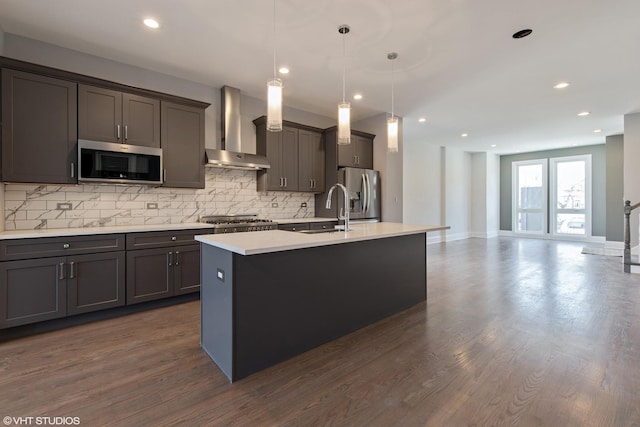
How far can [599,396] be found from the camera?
178cm

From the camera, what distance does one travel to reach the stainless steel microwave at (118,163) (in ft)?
10.1

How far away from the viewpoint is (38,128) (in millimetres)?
2869

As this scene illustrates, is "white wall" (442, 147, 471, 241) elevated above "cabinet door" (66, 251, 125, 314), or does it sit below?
above

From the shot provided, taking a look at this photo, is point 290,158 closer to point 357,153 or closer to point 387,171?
point 357,153

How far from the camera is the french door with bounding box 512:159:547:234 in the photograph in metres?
9.41

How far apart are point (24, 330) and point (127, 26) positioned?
2.98 metres

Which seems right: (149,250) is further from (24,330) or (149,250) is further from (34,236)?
(24,330)

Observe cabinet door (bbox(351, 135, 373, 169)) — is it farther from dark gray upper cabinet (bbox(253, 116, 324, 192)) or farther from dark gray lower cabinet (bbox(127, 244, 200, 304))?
dark gray lower cabinet (bbox(127, 244, 200, 304))

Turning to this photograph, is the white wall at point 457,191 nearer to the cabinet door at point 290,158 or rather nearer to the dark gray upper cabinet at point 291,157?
the dark gray upper cabinet at point 291,157

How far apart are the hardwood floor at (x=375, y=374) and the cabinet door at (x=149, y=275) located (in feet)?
0.65

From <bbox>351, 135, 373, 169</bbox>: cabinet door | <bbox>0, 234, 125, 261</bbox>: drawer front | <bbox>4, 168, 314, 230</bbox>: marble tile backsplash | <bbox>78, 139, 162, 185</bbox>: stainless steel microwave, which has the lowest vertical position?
<bbox>0, 234, 125, 261</bbox>: drawer front

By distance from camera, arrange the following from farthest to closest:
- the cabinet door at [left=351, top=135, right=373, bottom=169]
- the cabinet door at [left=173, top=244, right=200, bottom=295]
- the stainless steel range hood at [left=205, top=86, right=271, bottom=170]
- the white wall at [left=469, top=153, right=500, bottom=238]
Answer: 1. the white wall at [left=469, top=153, right=500, bottom=238]
2. the cabinet door at [left=351, top=135, right=373, bottom=169]
3. the stainless steel range hood at [left=205, top=86, right=271, bottom=170]
4. the cabinet door at [left=173, top=244, right=200, bottom=295]

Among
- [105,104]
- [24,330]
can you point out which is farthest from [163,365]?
[105,104]

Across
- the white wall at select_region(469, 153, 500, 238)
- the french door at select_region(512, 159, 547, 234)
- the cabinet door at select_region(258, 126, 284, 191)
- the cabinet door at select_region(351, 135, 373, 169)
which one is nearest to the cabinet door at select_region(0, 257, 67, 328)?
the cabinet door at select_region(258, 126, 284, 191)
